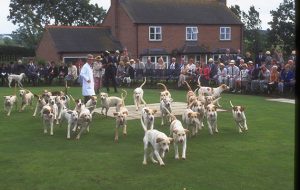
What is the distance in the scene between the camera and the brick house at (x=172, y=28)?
1804 inches

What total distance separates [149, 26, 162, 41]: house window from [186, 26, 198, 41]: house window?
2957mm

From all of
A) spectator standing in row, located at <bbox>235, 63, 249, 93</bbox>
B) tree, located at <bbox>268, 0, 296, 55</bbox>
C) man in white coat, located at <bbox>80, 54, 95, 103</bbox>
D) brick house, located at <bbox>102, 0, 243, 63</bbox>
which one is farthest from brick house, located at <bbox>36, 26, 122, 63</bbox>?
man in white coat, located at <bbox>80, 54, 95, 103</bbox>

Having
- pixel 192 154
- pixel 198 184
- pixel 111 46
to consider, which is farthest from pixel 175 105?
pixel 111 46

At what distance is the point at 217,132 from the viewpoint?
12930 mm

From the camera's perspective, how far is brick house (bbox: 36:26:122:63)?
43.8m

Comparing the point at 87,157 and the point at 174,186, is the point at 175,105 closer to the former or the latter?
the point at 87,157

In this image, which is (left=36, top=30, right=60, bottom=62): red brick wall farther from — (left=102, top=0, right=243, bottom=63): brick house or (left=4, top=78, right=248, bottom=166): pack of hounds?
(left=4, top=78, right=248, bottom=166): pack of hounds

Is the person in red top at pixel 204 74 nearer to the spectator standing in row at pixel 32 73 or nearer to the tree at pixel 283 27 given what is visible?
the spectator standing in row at pixel 32 73

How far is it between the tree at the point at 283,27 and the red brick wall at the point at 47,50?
77.6 ft

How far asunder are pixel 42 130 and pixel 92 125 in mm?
1455

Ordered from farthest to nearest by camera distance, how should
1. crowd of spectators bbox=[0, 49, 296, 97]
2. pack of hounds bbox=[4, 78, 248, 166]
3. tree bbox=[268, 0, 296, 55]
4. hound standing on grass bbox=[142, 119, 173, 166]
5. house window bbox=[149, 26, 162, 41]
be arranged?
tree bbox=[268, 0, 296, 55] → house window bbox=[149, 26, 162, 41] → crowd of spectators bbox=[0, 49, 296, 97] → pack of hounds bbox=[4, 78, 248, 166] → hound standing on grass bbox=[142, 119, 173, 166]

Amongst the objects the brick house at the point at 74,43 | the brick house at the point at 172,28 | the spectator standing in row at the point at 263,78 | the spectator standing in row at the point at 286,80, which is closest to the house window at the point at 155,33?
the brick house at the point at 172,28

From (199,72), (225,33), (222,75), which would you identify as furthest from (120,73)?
(225,33)

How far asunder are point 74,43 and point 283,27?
78.9ft
